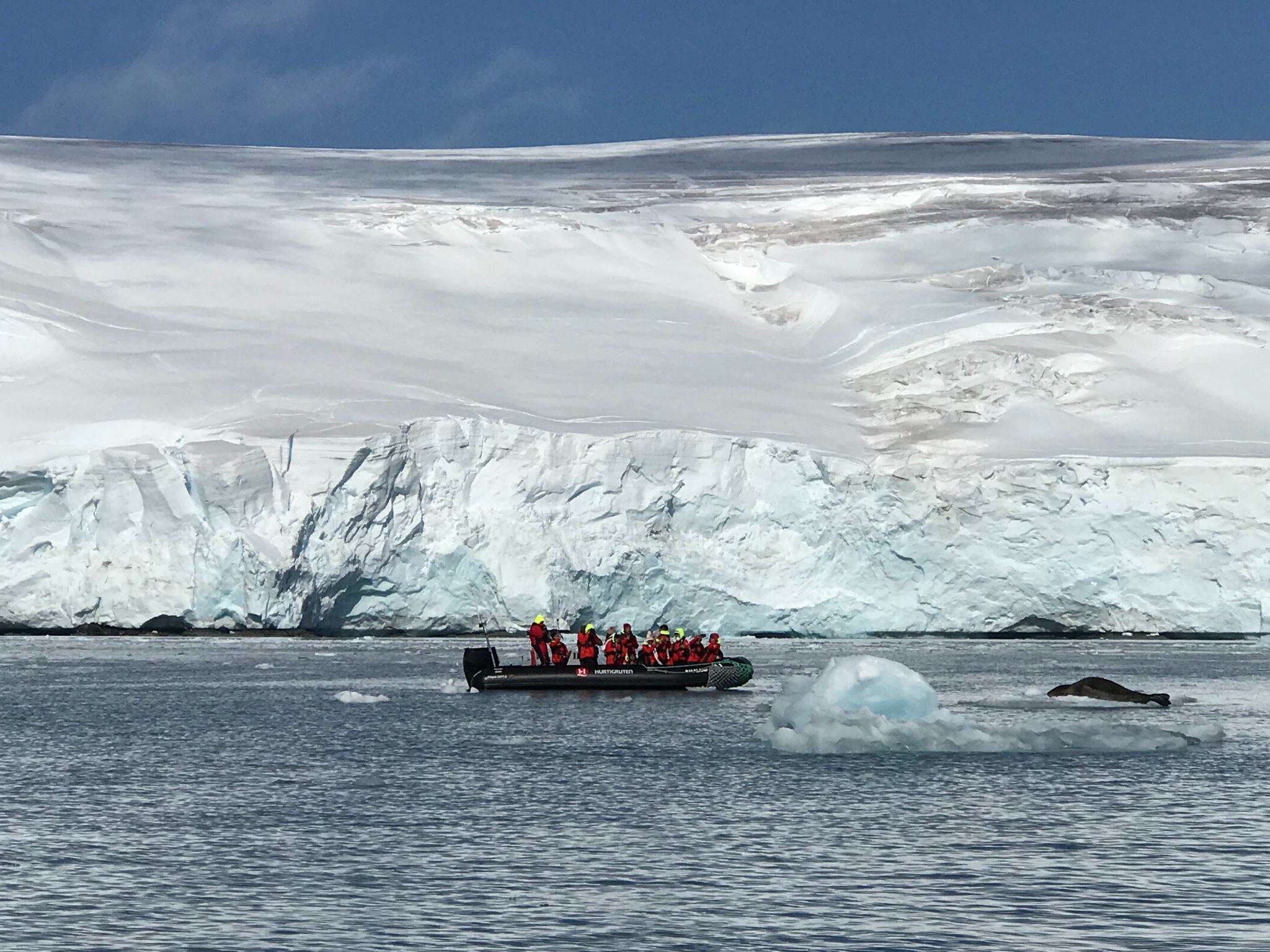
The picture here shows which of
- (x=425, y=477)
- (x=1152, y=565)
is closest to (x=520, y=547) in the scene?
(x=425, y=477)

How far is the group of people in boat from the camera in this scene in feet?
84.1

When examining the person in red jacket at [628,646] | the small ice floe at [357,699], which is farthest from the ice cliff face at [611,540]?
the small ice floe at [357,699]

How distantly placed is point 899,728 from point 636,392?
77.6 feet

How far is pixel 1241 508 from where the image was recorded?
34156mm

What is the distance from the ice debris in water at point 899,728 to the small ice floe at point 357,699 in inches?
245

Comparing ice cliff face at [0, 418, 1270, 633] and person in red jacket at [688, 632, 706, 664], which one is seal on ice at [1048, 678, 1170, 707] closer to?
person in red jacket at [688, 632, 706, 664]

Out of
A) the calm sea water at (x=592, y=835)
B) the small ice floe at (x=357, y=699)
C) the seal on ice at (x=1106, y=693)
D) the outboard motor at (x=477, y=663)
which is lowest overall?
the calm sea water at (x=592, y=835)

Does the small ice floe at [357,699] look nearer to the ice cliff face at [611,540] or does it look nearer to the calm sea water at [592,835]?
the calm sea water at [592,835]

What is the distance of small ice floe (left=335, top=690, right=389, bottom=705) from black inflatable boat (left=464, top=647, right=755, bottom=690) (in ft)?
6.47

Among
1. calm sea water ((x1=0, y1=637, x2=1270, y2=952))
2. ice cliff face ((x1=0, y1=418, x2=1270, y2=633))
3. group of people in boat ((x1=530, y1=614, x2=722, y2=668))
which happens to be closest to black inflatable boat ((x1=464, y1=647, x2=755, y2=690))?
group of people in boat ((x1=530, y1=614, x2=722, y2=668))

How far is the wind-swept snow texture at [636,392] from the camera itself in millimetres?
33094

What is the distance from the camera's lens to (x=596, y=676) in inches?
987

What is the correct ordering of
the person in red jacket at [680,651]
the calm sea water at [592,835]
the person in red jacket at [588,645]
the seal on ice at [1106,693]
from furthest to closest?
1. the person in red jacket at [680,651]
2. the person in red jacket at [588,645]
3. the seal on ice at [1106,693]
4. the calm sea water at [592,835]

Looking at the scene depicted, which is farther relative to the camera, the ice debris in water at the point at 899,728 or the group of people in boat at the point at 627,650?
the group of people in boat at the point at 627,650
